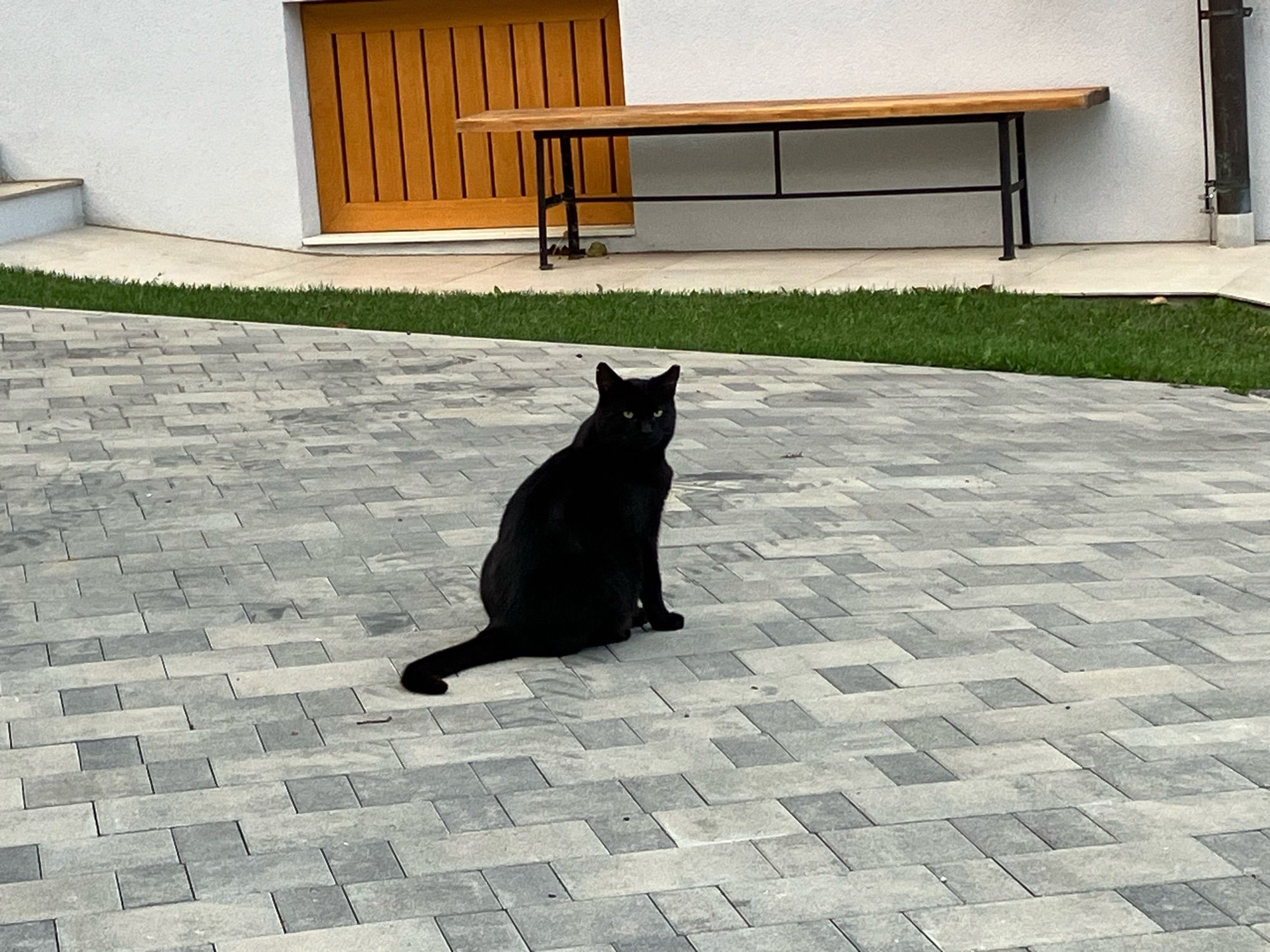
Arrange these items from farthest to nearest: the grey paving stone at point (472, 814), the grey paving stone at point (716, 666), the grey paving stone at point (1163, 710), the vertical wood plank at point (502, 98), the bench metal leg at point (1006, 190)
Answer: the vertical wood plank at point (502, 98) < the bench metal leg at point (1006, 190) < the grey paving stone at point (716, 666) < the grey paving stone at point (1163, 710) < the grey paving stone at point (472, 814)

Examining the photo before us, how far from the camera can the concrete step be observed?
14.3 m

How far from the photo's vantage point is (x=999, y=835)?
3891 mm

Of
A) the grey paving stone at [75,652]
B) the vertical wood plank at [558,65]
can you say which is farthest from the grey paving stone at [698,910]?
the vertical wood plank at [558,65]

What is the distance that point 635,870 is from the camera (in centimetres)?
376

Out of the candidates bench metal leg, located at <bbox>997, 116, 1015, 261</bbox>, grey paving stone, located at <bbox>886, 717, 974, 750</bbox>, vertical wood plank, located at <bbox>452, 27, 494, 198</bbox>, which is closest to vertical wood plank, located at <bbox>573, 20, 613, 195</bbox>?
vertical wood plank, located at <bbox>452, 27, 494, 198</bbox>

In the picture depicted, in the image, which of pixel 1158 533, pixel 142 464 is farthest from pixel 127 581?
pixel 1158 533

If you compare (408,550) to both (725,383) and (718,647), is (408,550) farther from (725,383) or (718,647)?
(725,383)

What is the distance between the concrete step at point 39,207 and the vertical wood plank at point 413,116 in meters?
2.76

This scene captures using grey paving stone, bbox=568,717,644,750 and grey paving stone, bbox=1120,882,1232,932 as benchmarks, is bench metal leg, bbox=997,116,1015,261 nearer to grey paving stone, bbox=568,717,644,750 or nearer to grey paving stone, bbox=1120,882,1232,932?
grey paving stone, bbox=568,717,644,750

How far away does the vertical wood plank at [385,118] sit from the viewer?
14.7 m

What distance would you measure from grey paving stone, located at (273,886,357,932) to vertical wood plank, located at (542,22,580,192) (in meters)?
10.9

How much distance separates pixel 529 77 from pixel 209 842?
11.1 m

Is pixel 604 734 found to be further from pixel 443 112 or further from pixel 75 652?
pixel 443 112

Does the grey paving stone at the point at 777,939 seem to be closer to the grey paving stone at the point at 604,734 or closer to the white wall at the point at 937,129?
the grey paving stone at the point at 604,734
